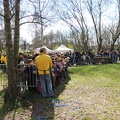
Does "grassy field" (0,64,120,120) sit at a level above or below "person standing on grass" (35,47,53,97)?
below

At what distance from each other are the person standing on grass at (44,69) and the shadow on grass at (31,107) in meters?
0.33

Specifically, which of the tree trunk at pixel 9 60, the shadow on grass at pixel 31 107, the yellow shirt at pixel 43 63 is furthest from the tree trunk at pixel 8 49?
the yellow shirt at pixel 43 63

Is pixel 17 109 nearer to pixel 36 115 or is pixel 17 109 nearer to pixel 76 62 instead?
pixel 36 115

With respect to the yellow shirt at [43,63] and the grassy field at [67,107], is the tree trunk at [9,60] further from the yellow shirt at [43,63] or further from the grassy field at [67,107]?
the yellow shirt at [43,63]

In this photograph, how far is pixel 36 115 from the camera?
595 cm

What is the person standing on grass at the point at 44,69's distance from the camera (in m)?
7.69

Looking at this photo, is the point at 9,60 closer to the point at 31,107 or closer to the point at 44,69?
the point at 44,69

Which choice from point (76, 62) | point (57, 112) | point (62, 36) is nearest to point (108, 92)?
point (57, 112)

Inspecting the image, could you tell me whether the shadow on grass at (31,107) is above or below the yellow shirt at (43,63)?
below

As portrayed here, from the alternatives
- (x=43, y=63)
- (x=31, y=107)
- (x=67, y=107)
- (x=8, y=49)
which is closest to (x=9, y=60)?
(x=8, y=49)

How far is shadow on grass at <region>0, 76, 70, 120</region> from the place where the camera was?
5926 mm

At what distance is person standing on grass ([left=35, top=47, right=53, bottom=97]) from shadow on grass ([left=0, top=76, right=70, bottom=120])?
Result: 0.33m

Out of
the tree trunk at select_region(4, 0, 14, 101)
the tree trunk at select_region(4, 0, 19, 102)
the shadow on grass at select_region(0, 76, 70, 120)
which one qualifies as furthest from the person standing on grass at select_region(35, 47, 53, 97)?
the tree trunk at select_region(4, 0, 14, 101)

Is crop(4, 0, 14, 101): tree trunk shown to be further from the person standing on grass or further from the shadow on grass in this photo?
the person standing on grass
